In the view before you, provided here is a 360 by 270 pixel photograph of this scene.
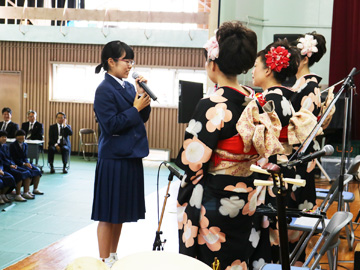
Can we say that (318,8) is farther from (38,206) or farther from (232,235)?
(232,235)

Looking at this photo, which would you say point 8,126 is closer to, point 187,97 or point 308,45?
point 187,97

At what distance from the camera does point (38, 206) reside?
6590 millimetres

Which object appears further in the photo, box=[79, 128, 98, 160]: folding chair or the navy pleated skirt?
box=[79, 128, 98, 160]: folding chair

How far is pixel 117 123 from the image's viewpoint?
2875mm

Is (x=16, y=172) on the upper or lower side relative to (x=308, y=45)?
lower

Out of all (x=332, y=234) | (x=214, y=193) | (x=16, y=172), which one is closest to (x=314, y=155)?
(x=332, y=234)

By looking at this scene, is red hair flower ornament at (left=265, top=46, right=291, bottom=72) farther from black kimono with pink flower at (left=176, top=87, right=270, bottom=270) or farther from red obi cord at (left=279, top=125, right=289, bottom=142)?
black kimono with pink flower at (left=176, top=87, right=270, bottom=270)

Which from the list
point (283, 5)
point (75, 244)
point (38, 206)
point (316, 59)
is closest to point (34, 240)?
point (75, 244)

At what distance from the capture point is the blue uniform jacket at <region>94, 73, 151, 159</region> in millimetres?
2891

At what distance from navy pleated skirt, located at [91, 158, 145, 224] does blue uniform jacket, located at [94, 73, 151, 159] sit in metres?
0.07

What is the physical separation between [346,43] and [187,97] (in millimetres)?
5930

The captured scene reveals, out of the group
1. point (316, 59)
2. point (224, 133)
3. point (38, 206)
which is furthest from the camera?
point (38, 206)

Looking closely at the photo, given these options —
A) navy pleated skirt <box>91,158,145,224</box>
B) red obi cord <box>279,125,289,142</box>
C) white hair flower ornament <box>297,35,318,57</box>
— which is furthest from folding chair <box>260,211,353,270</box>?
white hair flower ornament <box>297,35,318,57</box>

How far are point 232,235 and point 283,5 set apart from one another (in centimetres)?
822
